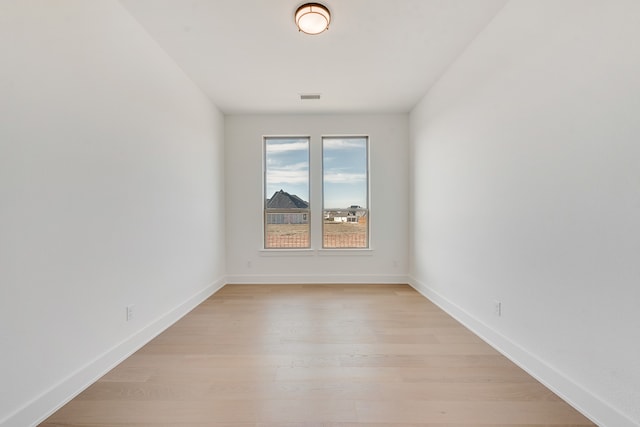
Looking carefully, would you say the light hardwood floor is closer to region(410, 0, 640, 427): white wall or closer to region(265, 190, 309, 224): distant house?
region(410, 0, 640, 427): white wall

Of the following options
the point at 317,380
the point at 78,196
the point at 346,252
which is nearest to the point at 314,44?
the point at 78,196

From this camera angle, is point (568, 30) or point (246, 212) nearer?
point (568, 30)

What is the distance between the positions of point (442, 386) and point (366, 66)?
9.88 feet

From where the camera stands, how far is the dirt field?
4680 mm

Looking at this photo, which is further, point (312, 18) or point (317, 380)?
point (312, 18)

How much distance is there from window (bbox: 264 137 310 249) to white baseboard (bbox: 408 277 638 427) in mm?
2729

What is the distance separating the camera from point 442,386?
1.79 meters

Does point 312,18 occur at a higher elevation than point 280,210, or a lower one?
higher

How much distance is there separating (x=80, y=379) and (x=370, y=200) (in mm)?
3874

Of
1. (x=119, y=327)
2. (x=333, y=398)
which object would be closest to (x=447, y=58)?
(x=333, y=398)

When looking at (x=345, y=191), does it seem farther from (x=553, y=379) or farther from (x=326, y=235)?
(x=553, y=379)

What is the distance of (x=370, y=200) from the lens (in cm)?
457

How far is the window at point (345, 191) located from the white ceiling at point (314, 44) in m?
0.97

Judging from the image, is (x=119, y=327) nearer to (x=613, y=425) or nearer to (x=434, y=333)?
(x=434, y=333)
